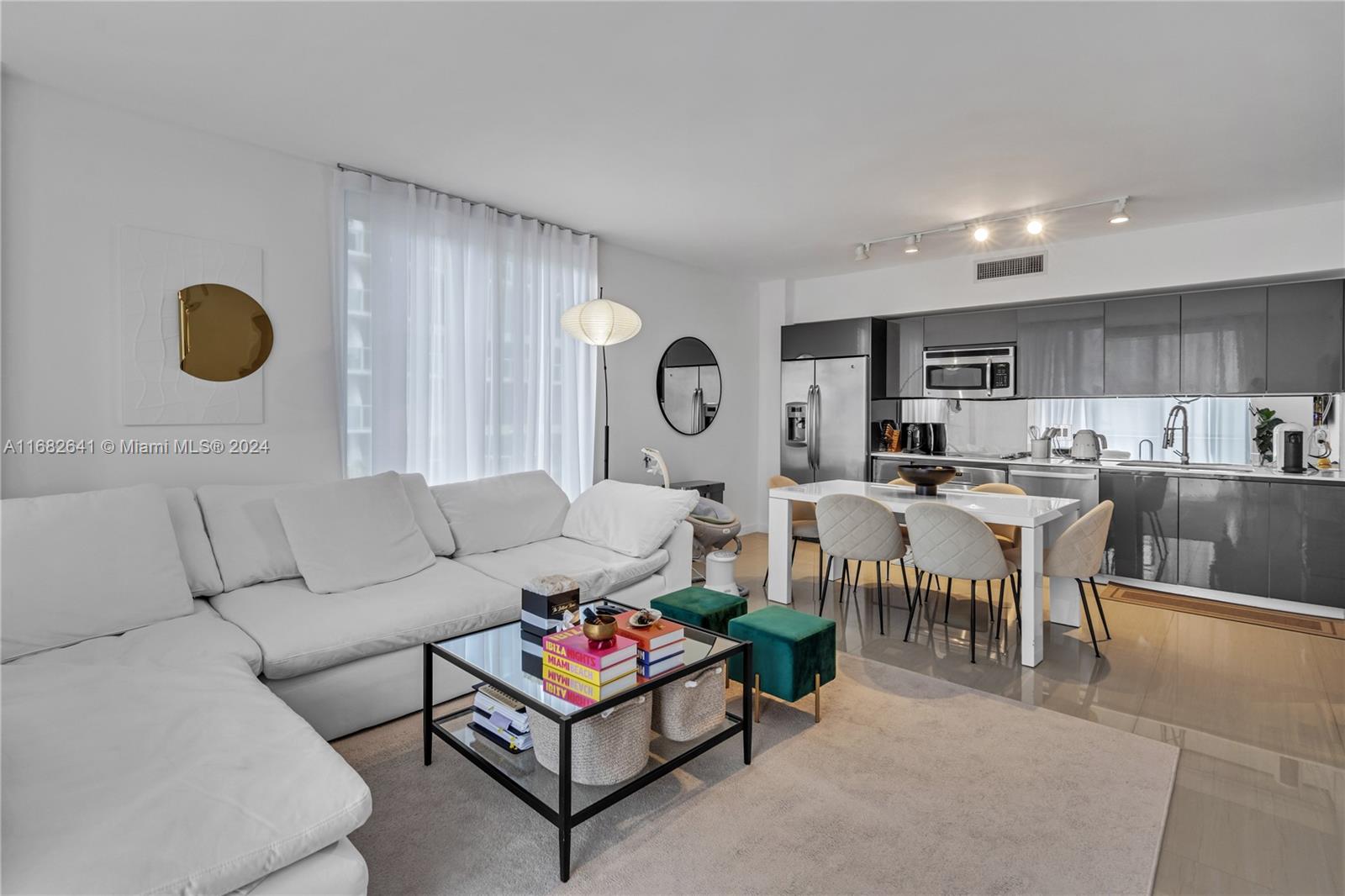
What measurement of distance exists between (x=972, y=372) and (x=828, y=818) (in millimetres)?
4500

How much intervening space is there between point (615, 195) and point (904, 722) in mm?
3254

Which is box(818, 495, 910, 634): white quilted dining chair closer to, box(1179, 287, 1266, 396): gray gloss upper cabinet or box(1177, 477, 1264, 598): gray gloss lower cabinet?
box(1177, 477, 1264, 598): gray gloss lower cabinet

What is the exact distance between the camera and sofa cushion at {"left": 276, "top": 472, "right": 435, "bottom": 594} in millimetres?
2996

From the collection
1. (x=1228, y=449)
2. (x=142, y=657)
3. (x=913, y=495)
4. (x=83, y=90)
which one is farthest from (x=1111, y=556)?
(x=83, y=90)

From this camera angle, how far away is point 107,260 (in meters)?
2.97

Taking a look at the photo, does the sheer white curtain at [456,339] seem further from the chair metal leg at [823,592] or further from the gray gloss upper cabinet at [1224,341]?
the gray gloss upper cabinet at [1224,341]

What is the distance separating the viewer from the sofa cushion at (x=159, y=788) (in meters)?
1.28

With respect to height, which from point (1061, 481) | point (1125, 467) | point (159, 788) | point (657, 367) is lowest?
point (159, 788)

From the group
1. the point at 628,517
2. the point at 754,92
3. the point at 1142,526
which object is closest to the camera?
the point at 754,92

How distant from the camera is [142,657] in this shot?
2221 mm

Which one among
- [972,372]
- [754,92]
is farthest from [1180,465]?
[754,92]

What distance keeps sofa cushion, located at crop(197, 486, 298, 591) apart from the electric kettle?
5.36 metres

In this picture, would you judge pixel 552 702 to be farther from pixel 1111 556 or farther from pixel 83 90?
pixel 1111 556

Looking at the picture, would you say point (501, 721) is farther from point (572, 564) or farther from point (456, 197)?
point (456, 197)
